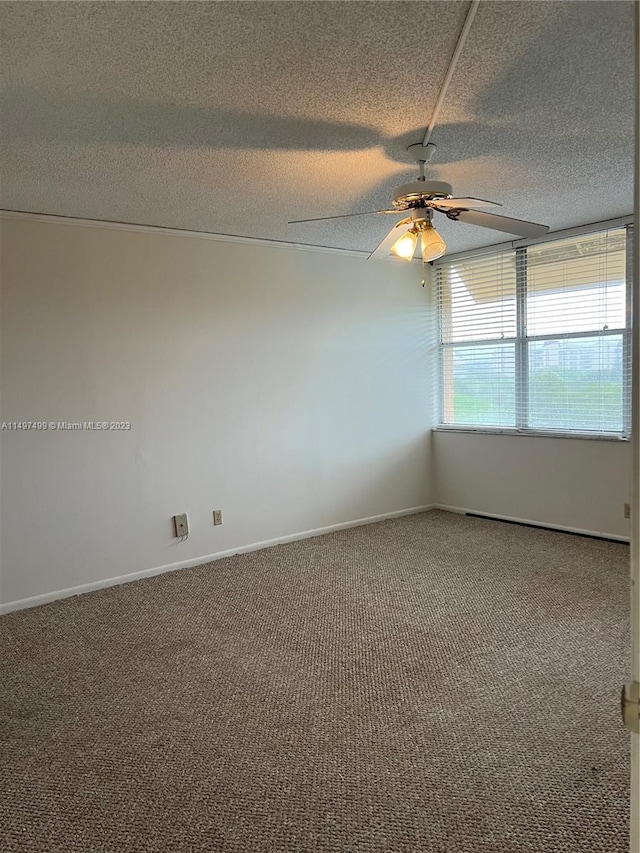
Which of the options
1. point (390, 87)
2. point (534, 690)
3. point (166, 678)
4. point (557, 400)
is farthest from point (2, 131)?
point (557, 400)

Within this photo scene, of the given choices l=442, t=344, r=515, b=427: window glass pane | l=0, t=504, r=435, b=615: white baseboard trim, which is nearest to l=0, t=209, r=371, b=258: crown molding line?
l=442, t=344, r=515, b=427: window glass pane

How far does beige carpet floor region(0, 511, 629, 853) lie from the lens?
1741 millimetres

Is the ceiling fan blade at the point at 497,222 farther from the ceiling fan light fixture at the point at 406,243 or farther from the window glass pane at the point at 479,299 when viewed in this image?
the window glass pane at the point at 479,299

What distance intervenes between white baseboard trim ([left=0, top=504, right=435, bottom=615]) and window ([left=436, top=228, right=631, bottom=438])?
1.14 meters

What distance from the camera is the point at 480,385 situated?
5.19m

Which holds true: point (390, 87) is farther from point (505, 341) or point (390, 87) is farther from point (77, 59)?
point (505, 341)

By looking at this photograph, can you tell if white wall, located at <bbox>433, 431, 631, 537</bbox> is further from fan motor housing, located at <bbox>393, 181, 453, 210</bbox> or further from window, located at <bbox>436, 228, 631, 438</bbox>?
fan motor housing, located at <bbox>393, 181, 453, 210</bbox>

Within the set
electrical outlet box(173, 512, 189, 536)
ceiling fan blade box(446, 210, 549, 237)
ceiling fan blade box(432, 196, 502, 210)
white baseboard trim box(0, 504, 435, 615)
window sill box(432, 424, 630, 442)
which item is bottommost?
white baseboard trim box(0, 504, 435, 615)

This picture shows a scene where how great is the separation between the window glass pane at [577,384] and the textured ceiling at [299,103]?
1.23 m

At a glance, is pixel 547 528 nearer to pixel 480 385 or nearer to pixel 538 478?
pixel 538 478

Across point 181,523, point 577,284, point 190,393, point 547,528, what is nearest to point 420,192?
point 190,393

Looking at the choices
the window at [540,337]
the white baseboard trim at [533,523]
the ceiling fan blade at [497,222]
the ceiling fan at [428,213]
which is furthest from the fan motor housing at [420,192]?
the white baseboard trim at [533,523]

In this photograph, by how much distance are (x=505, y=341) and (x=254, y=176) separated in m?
2.78

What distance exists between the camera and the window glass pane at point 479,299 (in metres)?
4.89
